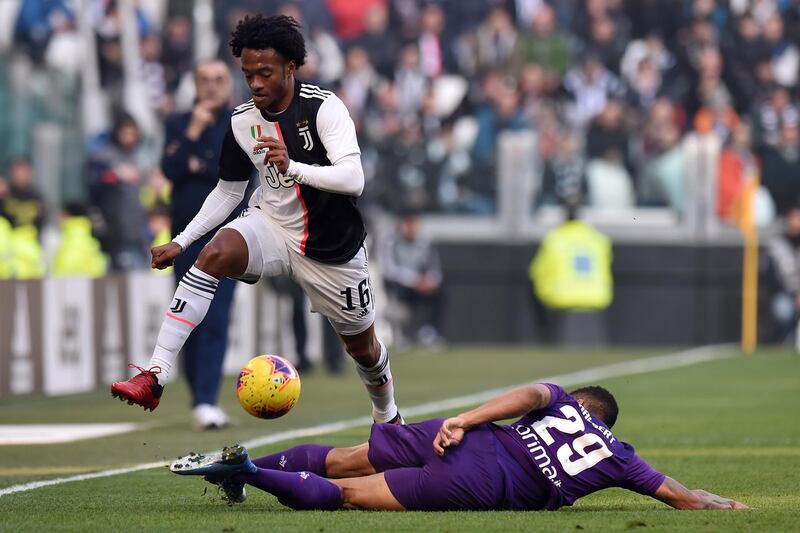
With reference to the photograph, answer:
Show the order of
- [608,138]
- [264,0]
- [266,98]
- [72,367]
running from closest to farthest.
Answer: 1. [266,98]
2. [72,367]
3. [608,138]
4. [264,0]

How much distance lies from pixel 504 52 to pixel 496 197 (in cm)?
230

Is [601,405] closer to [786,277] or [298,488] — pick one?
[298,488]

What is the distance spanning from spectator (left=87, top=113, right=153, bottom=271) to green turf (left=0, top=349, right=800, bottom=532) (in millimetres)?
3877

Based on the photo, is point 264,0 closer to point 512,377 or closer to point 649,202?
point 649,202

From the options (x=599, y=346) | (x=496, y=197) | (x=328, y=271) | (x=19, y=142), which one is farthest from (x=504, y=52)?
(x=328, y=271)

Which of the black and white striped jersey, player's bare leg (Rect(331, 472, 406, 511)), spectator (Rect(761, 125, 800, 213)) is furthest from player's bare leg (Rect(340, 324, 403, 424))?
spectator (Rect(761, 125, 800, 213))

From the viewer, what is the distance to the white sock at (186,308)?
8.01 meters

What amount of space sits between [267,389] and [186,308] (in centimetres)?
61

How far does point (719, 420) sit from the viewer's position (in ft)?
42.0

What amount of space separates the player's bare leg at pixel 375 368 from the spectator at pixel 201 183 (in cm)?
251

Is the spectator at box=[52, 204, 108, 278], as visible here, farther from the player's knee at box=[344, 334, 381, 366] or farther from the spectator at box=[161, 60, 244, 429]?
the player's knee at box=[344, 334, 381, 366]

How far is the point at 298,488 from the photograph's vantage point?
23.3 feet

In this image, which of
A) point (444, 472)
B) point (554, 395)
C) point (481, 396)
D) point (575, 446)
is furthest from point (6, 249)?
point (575, 446)

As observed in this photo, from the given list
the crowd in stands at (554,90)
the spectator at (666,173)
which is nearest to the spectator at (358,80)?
the crowd in stands at (554,90)
